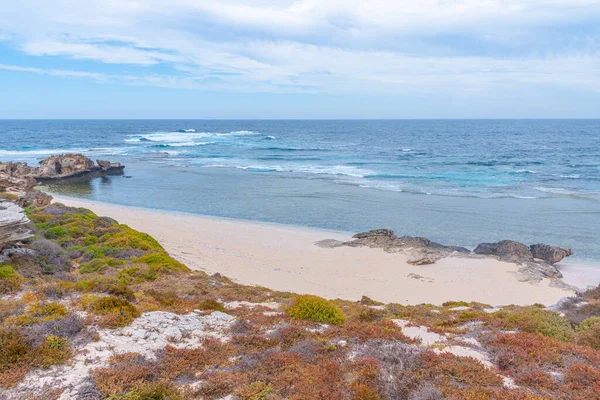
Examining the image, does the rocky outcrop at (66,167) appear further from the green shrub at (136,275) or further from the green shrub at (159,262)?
the green shrub at (136,275)

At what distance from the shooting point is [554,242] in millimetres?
21125

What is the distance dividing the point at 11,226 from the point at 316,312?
31.3ft

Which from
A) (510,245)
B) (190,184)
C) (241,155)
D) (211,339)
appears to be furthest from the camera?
(241,155)

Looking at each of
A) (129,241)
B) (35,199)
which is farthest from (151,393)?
(35,199)

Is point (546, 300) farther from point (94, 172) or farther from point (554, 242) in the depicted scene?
point (94, 172)

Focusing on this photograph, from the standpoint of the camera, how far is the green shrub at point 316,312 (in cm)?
852

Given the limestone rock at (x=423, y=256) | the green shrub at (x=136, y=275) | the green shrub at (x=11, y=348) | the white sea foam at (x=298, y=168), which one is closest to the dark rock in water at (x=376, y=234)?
the limestone rock at (x=423, y=256)

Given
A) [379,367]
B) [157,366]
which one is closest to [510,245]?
[379,367]

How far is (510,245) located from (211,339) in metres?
16.8

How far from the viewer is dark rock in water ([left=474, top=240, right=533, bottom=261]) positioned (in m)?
18.2

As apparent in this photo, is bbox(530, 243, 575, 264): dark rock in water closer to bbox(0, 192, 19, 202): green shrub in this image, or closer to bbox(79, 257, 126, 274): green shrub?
bbox(79, 257, 126, 274): green shrub

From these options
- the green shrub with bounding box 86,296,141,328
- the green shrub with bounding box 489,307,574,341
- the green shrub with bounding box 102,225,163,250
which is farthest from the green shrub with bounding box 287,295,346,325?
the green shrub with bounding box 102,225,163,250

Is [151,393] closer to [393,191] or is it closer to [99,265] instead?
[99,265]

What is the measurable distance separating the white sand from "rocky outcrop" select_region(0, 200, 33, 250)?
21.3 feet
